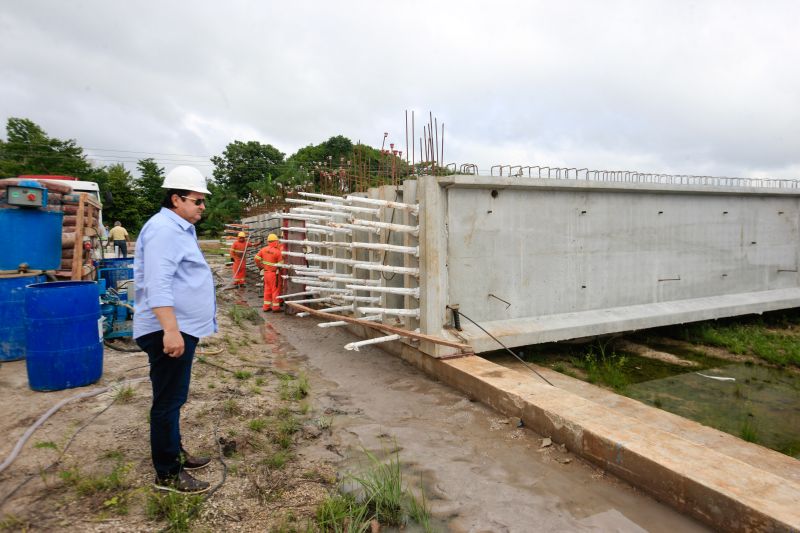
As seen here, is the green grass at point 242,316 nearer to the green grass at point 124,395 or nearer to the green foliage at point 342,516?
the green grass at point 124,395

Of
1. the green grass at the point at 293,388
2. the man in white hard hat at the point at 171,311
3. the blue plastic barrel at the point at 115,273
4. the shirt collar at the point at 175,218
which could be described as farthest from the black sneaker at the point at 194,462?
the blue plastic barrel at the point at 115,273

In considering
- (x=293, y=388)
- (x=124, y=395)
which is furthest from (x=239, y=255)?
(x=124, y=395)

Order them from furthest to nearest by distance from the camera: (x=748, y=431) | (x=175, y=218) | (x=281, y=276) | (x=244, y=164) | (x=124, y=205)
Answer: (x=244, y=164) → (x=124, y=205) → (x=281, y=276) → (x=748, y=431) → (x=175, y=218)

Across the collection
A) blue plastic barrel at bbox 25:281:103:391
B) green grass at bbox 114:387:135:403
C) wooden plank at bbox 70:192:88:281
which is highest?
wooden plank at bbox 70:192:88:281

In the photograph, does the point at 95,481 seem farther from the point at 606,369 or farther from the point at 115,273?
the point at 606,369

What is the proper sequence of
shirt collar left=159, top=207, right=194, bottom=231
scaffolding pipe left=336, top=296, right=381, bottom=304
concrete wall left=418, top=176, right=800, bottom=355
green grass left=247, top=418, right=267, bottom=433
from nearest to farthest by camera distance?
shirt collar left=159, top=207, right=194, bottom=231 → green grass left=247, top=418, right=267, bottom=433 → concrete wall left=418, top=176, right=800, bottom=355 → scaffolding pipe left=336, top=296, right=381, bottom=304

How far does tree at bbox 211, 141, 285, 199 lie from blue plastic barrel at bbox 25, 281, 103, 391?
131 ft

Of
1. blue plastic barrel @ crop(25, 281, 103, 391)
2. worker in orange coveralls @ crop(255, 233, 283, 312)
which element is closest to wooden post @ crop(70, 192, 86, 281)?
blue plastic barrel @ crop(25, 281, 103, 391)

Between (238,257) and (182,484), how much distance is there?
11.5 m

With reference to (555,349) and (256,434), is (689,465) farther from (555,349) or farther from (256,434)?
(555,349)

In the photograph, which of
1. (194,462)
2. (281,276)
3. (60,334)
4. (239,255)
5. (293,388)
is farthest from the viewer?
(239,255)

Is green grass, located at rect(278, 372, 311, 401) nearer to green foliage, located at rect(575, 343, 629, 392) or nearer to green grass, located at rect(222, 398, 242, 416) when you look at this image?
green grass, located at rect(222, 398, 242, 416)

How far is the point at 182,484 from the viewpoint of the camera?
9.30 feet

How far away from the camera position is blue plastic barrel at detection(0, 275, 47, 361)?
5379 millimetres
